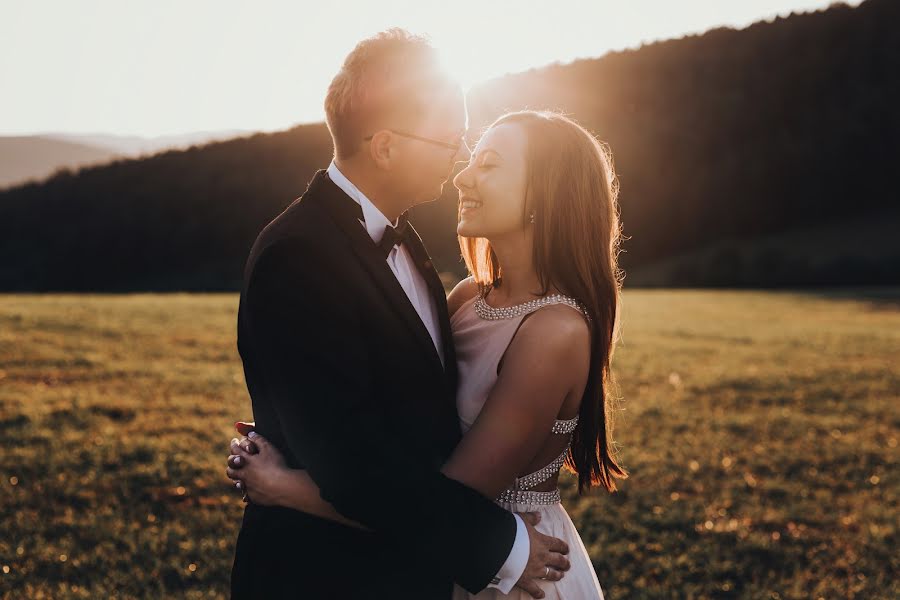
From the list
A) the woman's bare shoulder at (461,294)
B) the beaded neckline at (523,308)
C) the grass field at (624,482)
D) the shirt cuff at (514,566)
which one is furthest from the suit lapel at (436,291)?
the grass field at (624,482)

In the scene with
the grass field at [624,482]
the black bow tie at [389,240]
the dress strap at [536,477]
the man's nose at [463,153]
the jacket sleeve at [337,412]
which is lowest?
the grass field at [624,482]

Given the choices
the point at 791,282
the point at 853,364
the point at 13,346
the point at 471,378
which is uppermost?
the point at 471,378

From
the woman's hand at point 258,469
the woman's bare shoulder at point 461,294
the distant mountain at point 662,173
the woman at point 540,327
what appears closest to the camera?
the woman's hand at point 258,469

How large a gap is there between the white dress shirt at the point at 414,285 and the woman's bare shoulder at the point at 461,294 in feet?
1.46

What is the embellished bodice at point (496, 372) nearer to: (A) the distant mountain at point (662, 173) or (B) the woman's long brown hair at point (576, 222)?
(B) the woman's long brown hair at point (576, 222)

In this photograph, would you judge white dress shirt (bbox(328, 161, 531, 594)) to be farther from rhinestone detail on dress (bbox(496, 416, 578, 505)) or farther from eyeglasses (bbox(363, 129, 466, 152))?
rhinestone detail on dress (bbox(496, 416, 578, 505))

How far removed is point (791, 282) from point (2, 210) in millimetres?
67372

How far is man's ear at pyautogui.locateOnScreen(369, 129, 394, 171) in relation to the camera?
2.61 meters

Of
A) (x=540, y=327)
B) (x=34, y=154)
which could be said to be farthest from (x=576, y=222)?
(x=34, y=154)

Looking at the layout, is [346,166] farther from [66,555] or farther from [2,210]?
[2,210]

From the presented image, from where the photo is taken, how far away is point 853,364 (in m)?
14.6

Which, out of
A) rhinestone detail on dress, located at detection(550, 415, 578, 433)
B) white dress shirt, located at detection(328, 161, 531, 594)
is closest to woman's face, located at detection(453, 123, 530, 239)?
white dress shirt, located at detection(328, 161, 531, 594)

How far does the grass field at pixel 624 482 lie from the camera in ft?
18.1

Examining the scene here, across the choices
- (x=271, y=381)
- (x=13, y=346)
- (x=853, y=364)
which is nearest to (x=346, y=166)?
(x=271, y=381)
